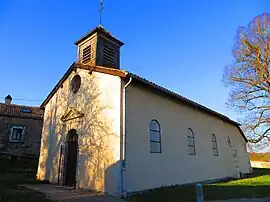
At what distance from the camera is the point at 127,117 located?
9250 millimetres

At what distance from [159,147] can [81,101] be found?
460 cm

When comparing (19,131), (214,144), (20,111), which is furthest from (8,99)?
(214,144)

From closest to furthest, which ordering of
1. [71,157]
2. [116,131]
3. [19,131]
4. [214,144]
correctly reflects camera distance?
[116,131], [71,157], [214,144], [19,131]

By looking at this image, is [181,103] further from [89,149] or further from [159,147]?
[89,149]

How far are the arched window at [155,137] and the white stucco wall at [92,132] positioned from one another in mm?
2039

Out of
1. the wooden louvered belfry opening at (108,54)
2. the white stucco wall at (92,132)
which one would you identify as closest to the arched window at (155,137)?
the white stucco wall at (92,132)

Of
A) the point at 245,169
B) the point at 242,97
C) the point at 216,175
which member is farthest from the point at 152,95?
the point at 245,169

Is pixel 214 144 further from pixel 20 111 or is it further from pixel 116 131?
pixel 20 111

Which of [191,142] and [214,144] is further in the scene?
[214,144]

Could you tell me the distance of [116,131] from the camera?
8992 mm

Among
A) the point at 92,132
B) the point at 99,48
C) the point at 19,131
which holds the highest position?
the point at 99,48

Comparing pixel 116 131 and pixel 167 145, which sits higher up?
pixel 116 131

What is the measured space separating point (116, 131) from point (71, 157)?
3.81 meters

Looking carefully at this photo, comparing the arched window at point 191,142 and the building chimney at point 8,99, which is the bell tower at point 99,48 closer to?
the arched window at point 191,142
